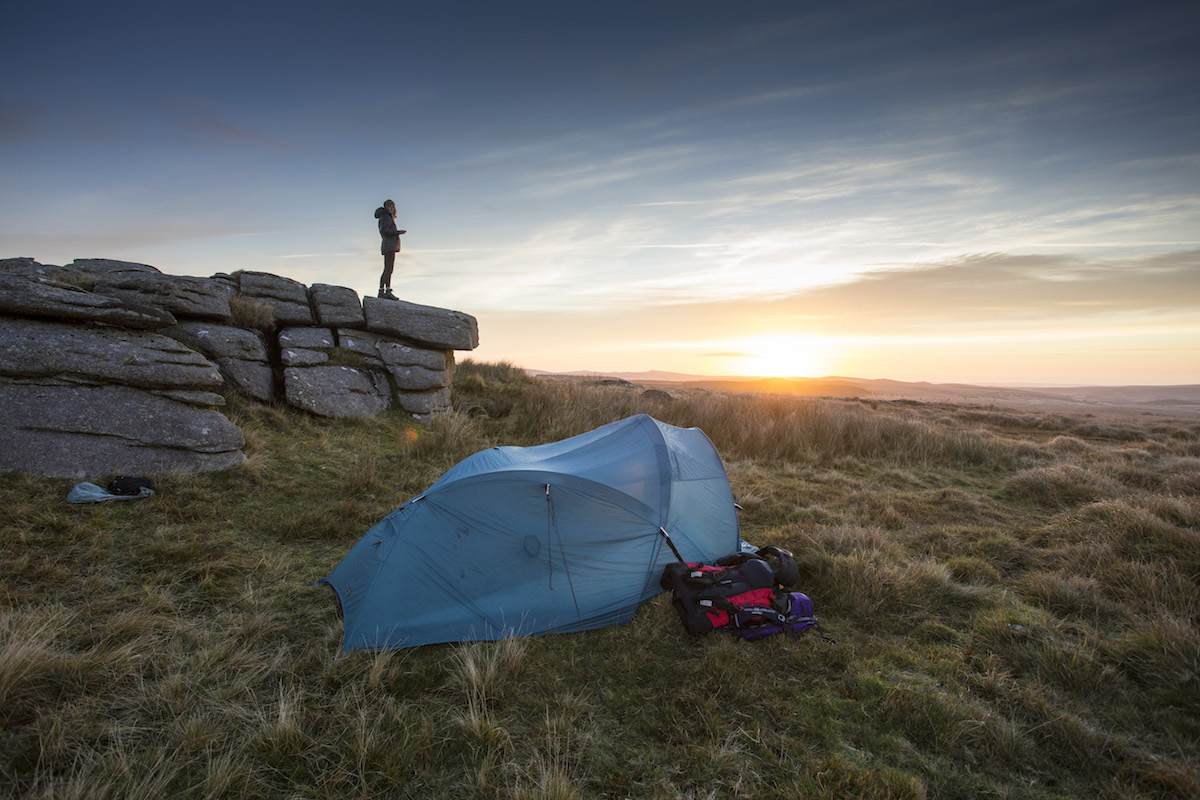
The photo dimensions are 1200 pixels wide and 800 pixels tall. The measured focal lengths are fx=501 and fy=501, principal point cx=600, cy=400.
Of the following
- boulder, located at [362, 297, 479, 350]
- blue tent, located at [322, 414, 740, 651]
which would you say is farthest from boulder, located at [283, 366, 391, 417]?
blue tent, located at [322, 414, 740, 651]

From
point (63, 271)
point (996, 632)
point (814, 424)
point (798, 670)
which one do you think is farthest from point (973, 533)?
point (63, 271)

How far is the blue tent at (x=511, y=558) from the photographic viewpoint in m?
4.62

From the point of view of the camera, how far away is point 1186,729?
3400mm

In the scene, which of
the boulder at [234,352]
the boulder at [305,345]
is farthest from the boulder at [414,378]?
the boulder at [234,352]

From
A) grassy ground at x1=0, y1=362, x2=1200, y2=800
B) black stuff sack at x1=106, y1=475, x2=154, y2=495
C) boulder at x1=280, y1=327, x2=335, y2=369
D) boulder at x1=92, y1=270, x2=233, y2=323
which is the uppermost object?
boulder at x1=92, y1=270, x2=233, y2=323

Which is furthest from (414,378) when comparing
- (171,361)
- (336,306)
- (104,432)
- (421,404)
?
(104,432)

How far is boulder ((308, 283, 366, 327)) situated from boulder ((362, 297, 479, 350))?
27 centimetres

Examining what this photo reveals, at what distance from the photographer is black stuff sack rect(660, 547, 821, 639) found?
183 inches

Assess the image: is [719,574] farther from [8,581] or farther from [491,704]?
[8,581]

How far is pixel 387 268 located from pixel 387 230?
1108 millimetres

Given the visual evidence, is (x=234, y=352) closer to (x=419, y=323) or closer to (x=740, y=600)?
(x=419, y=323)

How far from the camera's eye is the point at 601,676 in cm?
418

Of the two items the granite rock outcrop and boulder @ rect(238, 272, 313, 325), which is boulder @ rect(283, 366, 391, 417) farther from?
boulder @ rect(238, 272, 313, 325)

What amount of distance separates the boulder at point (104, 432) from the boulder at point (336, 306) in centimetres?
498
